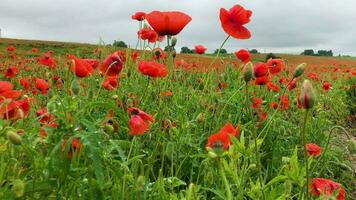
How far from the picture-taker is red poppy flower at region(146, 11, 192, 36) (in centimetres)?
225

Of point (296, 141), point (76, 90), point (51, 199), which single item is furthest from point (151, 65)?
point (296, 141)

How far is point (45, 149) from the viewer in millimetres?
1771

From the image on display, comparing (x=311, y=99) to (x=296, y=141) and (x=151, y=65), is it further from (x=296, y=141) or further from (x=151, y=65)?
(x=296, y=141)

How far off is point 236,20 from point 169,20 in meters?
0.35

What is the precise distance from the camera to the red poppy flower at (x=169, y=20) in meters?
2.25

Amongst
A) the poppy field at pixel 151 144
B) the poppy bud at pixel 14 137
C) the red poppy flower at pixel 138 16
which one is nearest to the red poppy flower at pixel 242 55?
the poppy field at pixel 151 144

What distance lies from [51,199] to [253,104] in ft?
7.26

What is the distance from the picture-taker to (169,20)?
2.26 meters

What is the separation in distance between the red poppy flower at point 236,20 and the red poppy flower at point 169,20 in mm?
231

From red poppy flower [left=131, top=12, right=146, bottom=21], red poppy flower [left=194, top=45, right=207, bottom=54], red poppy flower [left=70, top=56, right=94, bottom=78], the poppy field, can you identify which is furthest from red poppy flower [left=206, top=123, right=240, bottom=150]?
red poppy flower [left=194, top=45, right=207, bottom=54]

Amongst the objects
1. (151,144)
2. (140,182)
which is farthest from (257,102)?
(140,182)

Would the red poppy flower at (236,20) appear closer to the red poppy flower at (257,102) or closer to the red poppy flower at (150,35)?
the red poppy flower at (150,35)

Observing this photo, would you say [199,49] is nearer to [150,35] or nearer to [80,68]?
[150,35]

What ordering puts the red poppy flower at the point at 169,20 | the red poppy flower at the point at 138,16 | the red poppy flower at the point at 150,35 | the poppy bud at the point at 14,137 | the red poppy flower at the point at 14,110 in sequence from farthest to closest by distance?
the red poppy flower at the point at 138,16
the red poppy flower at the point at 150,35
the red poppy flower at the point at 169,20
the red poppy flower at the point at 14,110
the poppy bud at the point at 14,137
